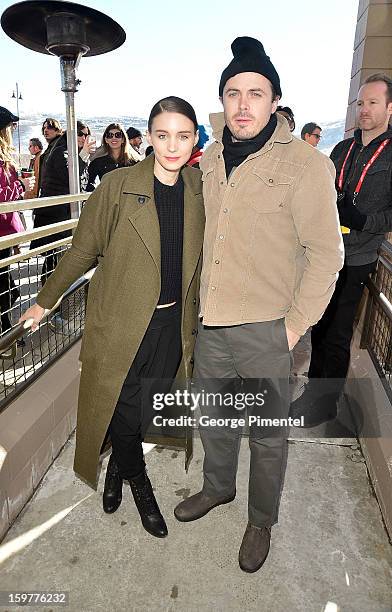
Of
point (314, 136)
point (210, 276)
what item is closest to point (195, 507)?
point (210, 276)

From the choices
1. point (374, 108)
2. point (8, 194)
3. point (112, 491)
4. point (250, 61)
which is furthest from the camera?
point (8, 194)

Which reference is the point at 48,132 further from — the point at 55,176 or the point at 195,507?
the point at 195,507

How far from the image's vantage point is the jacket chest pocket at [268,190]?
174 cm

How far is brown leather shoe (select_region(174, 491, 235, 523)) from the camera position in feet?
7.54

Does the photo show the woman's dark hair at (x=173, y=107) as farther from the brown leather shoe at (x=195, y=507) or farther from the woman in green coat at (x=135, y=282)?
the brown leather shoe at (x=195, y=507)

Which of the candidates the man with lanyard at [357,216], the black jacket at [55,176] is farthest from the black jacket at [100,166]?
the man with lanyard at [357,216]

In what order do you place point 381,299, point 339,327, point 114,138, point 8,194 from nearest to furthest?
point 381,299
point 339,327
point 8,194
point 114,138

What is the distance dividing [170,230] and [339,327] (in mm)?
1667

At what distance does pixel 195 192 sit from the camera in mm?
1970

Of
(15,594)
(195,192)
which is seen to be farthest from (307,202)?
(15,594)

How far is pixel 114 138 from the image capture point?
5.21 meters

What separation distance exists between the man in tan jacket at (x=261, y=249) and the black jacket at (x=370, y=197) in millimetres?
1075

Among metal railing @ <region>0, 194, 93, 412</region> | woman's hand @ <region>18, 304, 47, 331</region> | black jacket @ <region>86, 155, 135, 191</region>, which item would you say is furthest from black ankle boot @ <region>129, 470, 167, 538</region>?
black jacket @ <region>86, 155, 135, 191</region>

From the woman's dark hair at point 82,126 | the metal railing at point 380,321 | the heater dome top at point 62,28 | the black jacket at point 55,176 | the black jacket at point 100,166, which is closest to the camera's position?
the metal railing at point 380,321
